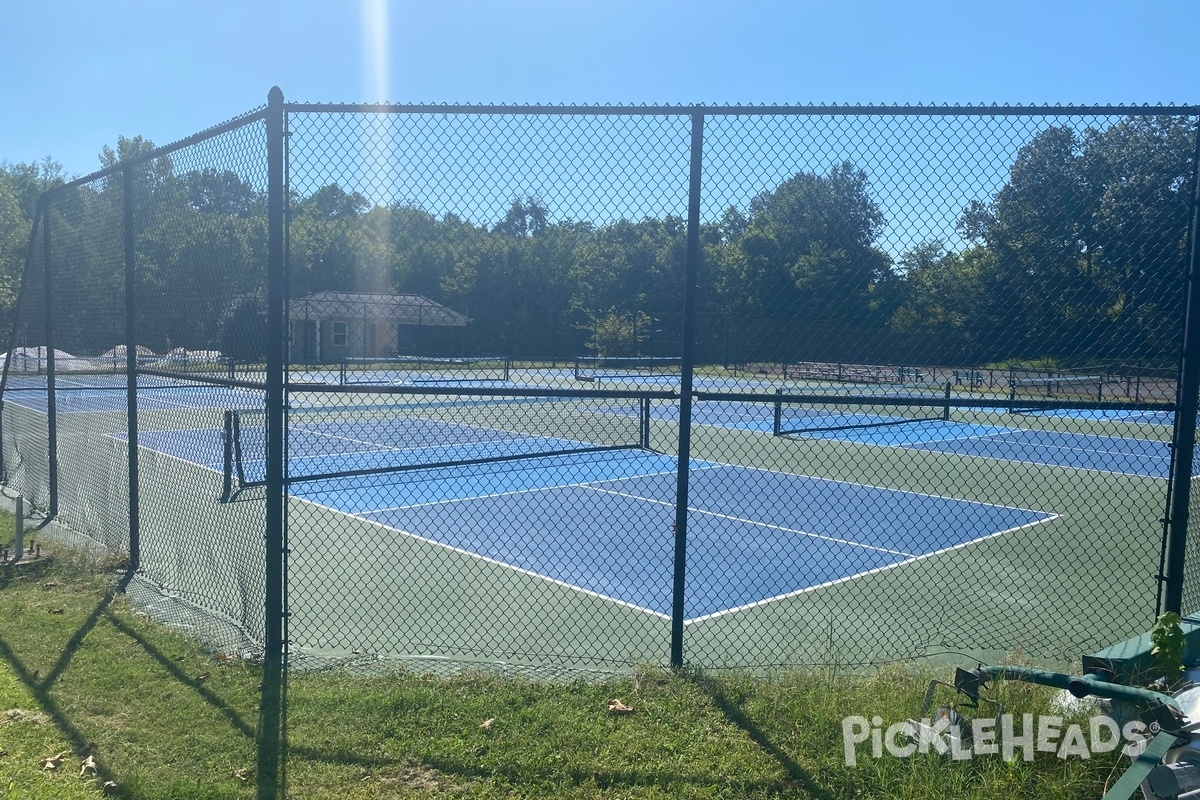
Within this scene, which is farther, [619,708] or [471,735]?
[619,708]

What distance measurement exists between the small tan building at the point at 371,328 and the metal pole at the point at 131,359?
1.77 metres

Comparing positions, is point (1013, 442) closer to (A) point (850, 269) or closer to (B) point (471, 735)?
(A) point (850, 269)

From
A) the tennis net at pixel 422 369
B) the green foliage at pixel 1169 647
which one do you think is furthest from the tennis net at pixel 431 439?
the green foliage at pixel 1169 647

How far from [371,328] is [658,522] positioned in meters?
5.87

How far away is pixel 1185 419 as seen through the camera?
458cm

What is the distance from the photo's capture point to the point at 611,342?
527cm

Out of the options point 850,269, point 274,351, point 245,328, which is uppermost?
point 850,269

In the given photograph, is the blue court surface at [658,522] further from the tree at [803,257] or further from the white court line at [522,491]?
the tree at [803,257]

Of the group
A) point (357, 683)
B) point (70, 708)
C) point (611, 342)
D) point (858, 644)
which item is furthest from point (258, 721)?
point (858, 644)

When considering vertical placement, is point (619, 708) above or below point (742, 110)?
below

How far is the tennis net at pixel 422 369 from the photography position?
525cm

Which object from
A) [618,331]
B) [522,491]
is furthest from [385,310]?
[522,491]

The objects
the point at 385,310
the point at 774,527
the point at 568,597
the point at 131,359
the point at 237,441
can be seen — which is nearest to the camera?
the point at 385,310

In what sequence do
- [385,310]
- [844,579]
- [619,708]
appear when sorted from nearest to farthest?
[619,708] < [385,310] < [844,579]
